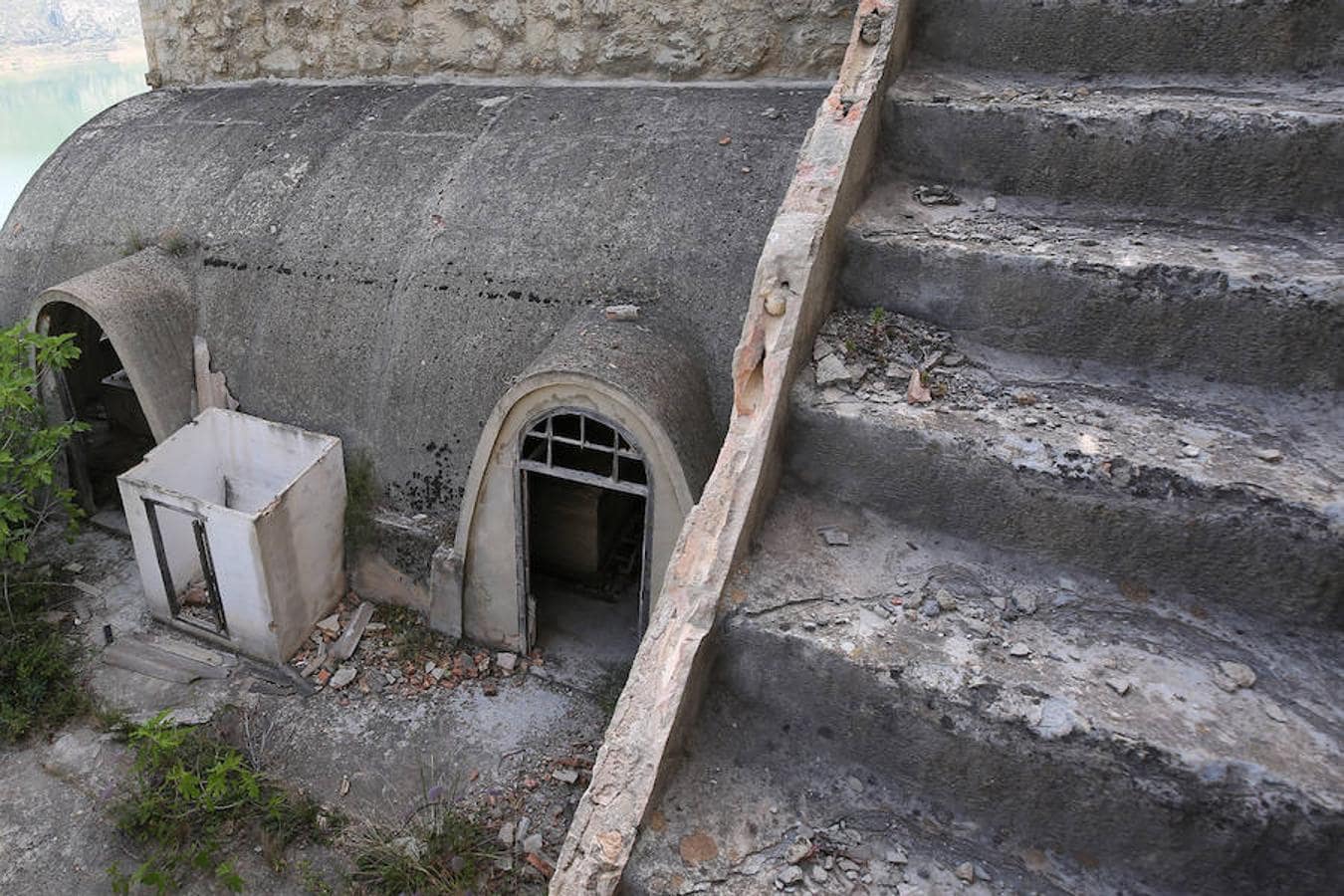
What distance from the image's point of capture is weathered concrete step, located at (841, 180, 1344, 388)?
2043 millimetres

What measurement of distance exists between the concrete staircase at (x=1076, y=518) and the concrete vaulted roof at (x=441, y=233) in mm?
2156

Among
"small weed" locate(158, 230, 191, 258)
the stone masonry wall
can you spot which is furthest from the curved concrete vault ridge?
the stone masonry wall

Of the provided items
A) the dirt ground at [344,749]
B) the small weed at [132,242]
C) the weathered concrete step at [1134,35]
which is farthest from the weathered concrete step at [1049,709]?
the small weed at [132,242]

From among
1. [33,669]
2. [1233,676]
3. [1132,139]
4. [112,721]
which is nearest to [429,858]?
[112,721]

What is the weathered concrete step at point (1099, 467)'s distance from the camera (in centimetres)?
180

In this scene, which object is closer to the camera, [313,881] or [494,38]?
[313,881]

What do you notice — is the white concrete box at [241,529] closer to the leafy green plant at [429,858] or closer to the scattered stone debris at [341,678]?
the scattered stone debris at [341,678]

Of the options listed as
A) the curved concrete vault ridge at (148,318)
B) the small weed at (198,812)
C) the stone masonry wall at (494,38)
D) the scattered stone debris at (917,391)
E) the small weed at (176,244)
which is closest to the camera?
the scattered stone debris at (917,391)

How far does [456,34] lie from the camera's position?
6234mm

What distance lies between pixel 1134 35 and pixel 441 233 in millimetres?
3893

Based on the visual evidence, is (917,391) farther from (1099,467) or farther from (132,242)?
(132,242)

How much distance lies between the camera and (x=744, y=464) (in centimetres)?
208

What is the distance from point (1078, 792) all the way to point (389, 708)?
4456 millimetres

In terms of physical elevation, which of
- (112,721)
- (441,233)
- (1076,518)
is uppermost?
(1076,518)
